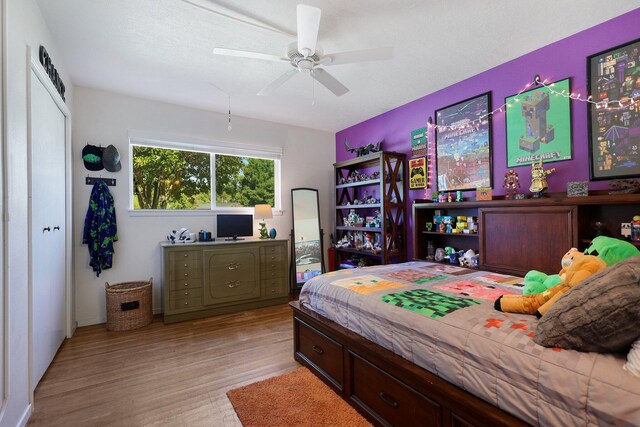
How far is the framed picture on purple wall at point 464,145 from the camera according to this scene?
10.1 feet

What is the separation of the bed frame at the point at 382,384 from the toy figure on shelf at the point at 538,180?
1.97 m

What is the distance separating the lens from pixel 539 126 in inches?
104

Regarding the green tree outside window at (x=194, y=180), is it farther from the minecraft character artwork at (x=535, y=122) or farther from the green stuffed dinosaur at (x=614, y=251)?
the green stuffed dinosaur at (x=614, y=251)

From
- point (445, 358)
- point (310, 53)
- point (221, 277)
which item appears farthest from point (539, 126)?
point (221, 277)

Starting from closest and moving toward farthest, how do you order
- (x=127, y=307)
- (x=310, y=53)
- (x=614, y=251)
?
(x=614, y=251)
(x=310, y=53)
(x=127, y=307)

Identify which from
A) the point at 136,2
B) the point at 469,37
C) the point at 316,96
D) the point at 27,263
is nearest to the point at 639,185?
the point at 469,37

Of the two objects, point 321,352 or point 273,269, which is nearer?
point 321,352

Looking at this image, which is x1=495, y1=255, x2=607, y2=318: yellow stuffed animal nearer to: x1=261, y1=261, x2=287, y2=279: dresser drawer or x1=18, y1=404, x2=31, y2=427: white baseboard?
x1=18, y1=404, x2=31, y2=427: white baseboard

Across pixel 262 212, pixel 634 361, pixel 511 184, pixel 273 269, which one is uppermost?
pixel 511 184

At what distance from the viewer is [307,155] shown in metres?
4.89

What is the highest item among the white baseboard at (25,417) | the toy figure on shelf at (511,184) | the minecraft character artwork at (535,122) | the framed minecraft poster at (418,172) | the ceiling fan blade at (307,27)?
the ceiling fan blade at (307,27)

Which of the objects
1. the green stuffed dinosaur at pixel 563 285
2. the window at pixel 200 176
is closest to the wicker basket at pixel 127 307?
the window at pixel 200 176

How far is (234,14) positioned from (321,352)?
8.08 feet

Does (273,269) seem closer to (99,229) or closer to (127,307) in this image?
(127,307)
